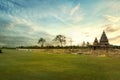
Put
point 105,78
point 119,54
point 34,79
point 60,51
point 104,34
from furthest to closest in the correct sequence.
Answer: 1. point 104,34
2. point 60,51
3. point 119,54
4. point 105,78
5. point 34,79

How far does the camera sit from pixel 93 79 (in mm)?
18984

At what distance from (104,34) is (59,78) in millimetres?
74430

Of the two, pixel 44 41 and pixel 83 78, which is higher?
pixel 44 41

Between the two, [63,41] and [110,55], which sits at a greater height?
[63,41]

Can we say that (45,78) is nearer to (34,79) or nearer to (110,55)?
(34,79)

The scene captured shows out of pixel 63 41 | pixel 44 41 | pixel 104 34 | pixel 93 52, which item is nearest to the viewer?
pixel 93 52

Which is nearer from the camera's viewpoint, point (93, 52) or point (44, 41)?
point (93, 52)

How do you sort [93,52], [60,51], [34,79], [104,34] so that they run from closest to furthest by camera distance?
[34,79], [93,52], [60,51], [104,34]

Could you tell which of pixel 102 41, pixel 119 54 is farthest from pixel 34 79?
pixel 102 41

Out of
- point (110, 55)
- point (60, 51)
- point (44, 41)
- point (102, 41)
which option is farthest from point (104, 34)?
point (44, 41)

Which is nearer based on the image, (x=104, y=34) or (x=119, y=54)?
(x=119, y=54)

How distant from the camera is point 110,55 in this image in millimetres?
57000

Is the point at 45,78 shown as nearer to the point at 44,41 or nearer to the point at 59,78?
the point at 59,78

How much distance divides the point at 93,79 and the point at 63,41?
368 ft
